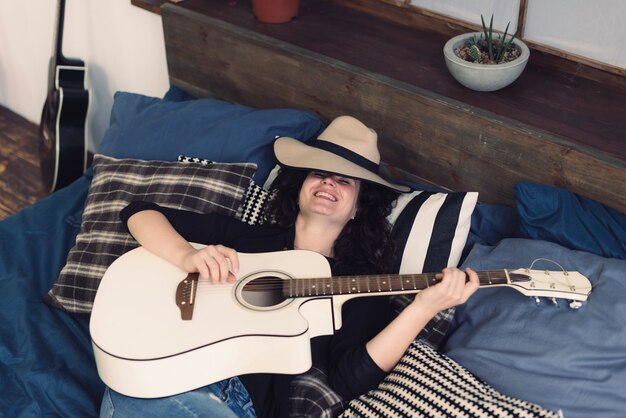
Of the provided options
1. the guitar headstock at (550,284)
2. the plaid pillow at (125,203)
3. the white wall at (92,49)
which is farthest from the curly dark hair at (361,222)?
the white wall at (92,49)

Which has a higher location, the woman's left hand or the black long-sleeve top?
the woman's left hand

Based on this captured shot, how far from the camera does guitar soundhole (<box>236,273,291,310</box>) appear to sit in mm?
1622

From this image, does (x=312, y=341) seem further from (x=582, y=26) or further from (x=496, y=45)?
(x=582, y=26)

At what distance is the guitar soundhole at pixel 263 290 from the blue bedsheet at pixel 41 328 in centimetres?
45

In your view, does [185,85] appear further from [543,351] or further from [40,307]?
[543,351]

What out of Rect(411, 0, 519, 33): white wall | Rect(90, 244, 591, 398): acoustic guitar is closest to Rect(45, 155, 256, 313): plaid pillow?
Rect(90, 244, 591, 398): acoustic guitar

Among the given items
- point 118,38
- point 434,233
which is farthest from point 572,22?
point 118,38

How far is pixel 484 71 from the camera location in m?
1.77

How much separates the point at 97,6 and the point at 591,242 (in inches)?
75.2

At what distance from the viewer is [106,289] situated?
1.64 m

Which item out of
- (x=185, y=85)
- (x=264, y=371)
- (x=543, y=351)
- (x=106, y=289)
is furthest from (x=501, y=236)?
(x=185, y=85)

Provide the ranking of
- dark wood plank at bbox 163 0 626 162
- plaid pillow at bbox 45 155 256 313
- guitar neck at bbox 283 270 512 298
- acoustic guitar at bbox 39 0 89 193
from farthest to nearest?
acoustic guitar at bbox 39 0 89 193
plaid pillow at bbox 45 155 256 313
dark wood plank at bbox 163 0 626 162
guitar neck at bbox 283 270 512 298

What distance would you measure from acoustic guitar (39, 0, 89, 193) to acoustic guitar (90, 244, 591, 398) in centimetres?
120

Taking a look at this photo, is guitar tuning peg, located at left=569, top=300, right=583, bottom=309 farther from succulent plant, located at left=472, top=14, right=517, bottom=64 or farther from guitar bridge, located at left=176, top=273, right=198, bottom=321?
guitar bridge, located at left=176, top=273, right=198, bottom=321
